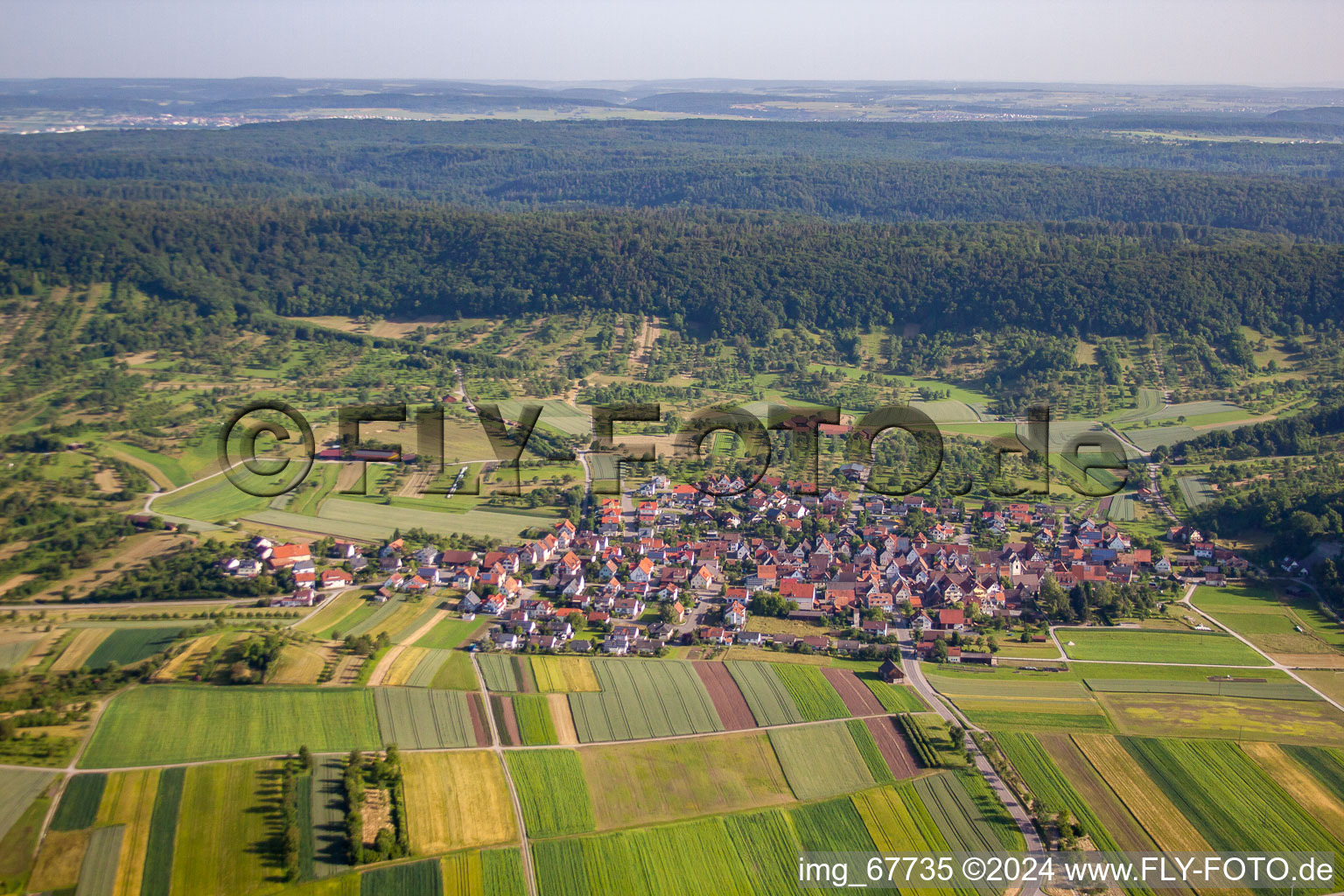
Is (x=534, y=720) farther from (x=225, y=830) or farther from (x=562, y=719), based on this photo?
(x=225, y=830)

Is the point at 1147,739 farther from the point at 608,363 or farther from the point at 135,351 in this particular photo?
the point at 135,351

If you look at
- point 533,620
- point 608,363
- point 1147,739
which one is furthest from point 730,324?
point 1147,739

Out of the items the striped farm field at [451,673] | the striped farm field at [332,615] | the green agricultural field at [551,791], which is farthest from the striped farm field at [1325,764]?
the striped farm field at [332,615]

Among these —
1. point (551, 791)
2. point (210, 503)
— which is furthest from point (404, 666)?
point (210, 503)

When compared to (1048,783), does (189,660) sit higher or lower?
higher

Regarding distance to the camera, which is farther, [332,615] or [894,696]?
[332,615]

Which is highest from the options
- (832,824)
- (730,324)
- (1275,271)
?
(1275,271)

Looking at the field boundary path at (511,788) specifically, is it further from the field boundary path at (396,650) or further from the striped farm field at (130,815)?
the striped farm field at (130,815)
